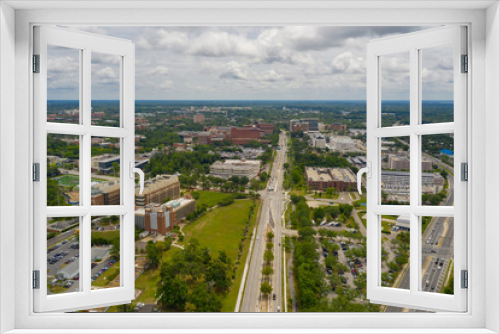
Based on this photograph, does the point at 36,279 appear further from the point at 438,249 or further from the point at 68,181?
the point at 438,249

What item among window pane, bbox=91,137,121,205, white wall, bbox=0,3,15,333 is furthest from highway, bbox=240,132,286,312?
white wall, bbox=0,3,15,333

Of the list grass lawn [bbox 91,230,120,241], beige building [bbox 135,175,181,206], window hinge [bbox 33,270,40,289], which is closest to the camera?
window hinge [bbox 33,270,40,289]

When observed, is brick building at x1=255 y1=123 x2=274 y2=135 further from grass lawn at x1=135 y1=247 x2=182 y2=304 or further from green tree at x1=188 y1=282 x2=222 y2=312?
green tree at x1=188 y1=282 x2=222 y2=312

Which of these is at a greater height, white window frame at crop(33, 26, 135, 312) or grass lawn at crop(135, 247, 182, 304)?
white window frame at crop(33, 26, 135, 312)

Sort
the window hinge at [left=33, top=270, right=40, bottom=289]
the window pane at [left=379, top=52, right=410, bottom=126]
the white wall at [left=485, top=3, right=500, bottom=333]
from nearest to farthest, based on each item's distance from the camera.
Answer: the white wall at [left=485, top=3, right=500, bottom=333], the window hinge at [left=33, top=270, right=40, bottom=289], the window pane at [left=379, top=52, right=410, bottom=126]

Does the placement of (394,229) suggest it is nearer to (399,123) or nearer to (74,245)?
(399,123)

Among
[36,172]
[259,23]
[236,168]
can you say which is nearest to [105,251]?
[36,172]

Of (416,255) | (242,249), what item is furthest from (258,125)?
(416,255)

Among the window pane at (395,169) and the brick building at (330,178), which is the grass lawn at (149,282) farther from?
the window pane at (395,169)
